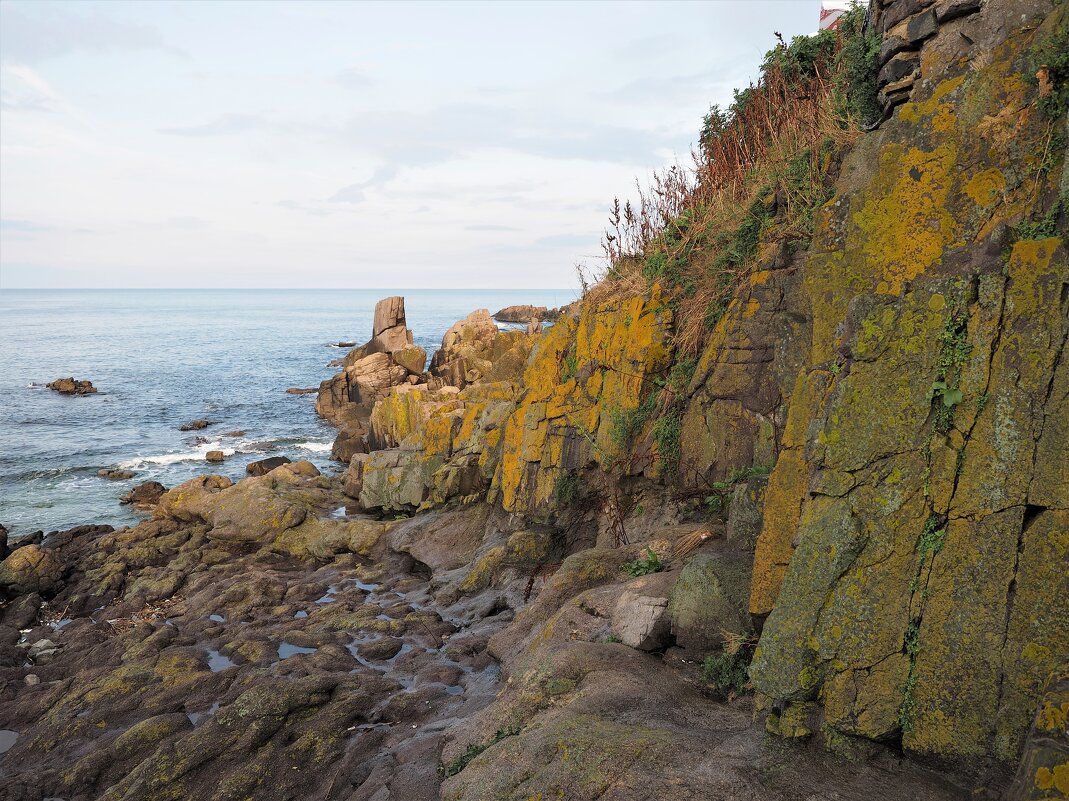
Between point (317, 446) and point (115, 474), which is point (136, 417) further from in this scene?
point (317, 446)

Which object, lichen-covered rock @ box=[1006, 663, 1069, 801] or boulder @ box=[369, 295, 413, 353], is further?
boulder @ box=[369, 295, 413, 353]

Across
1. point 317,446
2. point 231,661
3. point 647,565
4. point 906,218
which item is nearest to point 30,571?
point 231,661

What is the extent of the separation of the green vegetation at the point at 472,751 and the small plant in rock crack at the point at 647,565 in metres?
3.58

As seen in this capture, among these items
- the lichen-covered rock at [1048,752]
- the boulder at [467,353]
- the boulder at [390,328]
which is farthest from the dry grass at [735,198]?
the boulder at [390,328]

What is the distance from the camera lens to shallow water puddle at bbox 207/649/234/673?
1321cm

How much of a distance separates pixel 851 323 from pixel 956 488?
174 centimetres

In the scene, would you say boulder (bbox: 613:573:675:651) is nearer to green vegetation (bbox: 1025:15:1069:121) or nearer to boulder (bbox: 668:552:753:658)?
boulder (bbox: 668:552:753:658)

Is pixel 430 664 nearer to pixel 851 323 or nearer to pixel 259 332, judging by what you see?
pixel 851 323

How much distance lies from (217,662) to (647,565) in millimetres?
9098

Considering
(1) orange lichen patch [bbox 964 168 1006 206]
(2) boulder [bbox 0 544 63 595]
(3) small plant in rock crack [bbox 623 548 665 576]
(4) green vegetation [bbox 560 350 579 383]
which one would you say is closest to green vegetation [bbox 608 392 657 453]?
(4) green vegetation [bbox 560 350 579 383]

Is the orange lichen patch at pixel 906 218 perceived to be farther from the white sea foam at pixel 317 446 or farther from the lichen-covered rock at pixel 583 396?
the white sea foam at pixel 317 446

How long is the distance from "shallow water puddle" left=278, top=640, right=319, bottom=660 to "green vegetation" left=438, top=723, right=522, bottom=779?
676 centimetres

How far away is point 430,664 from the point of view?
12.3 meters

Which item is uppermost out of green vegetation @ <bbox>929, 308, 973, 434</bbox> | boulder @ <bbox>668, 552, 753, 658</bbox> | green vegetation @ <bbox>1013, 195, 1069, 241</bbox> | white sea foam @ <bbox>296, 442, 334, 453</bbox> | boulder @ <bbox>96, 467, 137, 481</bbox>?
green vegetation @ <bbox>1013, 195, 1069, 241</bbox>
